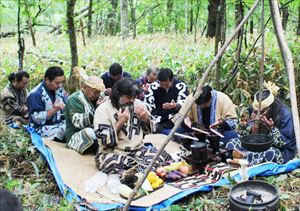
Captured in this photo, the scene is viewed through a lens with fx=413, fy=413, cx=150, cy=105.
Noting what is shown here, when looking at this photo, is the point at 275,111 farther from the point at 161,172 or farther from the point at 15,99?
the point at 15,99

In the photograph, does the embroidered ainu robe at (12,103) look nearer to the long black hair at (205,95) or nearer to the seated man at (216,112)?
the seated man at (216,112)

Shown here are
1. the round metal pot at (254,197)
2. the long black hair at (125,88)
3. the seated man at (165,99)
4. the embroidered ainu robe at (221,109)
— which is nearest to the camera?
the round metal pot at (254,197)

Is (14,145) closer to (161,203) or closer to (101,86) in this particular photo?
(101,86)

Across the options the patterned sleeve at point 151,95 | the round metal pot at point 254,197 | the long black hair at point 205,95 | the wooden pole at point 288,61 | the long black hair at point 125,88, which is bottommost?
the round metal pot at point 254,197

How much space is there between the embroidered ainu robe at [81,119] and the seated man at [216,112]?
4.22 ft

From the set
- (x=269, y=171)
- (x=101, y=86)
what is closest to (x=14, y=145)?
(x=101, y=86)

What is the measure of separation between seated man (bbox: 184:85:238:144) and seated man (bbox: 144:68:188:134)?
33.7 inches

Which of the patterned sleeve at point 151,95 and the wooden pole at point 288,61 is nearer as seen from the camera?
the wooden pole at point 288,61

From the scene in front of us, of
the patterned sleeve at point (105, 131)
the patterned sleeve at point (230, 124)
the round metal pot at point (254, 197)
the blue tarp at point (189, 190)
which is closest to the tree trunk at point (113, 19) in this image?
the patterned sleeve at point (230, 124)

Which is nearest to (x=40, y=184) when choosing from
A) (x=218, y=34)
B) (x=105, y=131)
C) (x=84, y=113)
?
(x=105, y=131)

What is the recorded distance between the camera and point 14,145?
546 cm

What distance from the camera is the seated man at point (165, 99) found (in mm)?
6305

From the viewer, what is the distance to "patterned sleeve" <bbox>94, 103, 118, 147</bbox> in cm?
467

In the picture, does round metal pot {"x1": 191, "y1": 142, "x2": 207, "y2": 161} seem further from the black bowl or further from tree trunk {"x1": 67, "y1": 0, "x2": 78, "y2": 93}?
tree trunk {"x1": 67, "y1": 0, "x2": 78, "y2": 93}
